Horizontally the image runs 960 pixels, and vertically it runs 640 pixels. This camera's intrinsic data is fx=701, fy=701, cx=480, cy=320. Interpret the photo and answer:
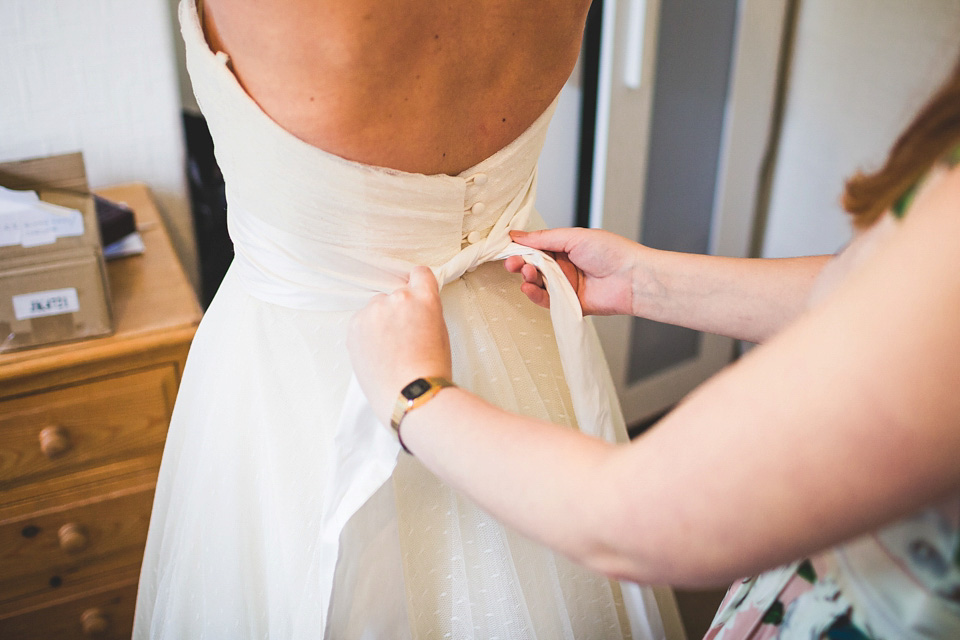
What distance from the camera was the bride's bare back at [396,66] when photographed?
23.1 inches

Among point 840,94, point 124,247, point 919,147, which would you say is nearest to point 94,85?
point 124,247

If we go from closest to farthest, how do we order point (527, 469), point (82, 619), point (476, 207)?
point (527, 469), point (476, 207), point (82, 619)

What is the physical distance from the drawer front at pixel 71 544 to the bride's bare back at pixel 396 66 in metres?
0.78

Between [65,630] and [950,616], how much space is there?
129 centimetres

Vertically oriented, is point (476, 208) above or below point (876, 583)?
above

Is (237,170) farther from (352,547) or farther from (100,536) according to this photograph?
(100,536)

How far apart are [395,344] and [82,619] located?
0.98m

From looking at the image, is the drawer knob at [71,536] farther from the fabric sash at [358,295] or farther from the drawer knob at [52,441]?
the fabric sash at [358,295]

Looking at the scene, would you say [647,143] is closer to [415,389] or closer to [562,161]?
[562,161]

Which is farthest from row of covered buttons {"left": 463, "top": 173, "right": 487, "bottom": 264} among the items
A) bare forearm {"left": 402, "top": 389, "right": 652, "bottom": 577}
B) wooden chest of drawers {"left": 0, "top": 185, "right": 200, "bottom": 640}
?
wooden chest of drawers {"left": 0, "top": 185, "right": 200, "bottom": 640}

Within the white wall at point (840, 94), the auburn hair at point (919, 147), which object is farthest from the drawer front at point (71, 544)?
the white wall at point (840, 94)

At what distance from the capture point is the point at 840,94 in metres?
1.97

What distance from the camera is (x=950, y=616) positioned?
0.46 metres

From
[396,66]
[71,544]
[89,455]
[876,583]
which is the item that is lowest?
[71,544]
